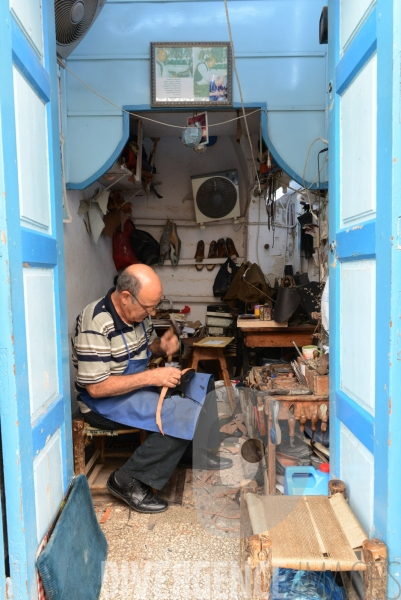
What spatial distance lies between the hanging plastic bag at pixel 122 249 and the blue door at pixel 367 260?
439 centimetres

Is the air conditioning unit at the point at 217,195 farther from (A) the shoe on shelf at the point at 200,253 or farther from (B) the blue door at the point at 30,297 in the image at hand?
(B) the blue door at the point at 30,297

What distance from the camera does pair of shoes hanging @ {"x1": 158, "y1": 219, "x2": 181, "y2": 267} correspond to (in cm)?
670

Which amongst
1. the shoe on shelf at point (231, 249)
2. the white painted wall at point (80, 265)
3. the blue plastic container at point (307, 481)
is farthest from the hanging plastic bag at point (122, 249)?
the blue plastic container at point (307, 481)

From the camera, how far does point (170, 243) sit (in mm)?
6738

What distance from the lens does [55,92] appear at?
224 cm

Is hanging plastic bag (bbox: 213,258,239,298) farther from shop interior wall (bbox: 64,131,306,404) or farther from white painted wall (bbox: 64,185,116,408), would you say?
white painted wall (bbox: 64,185,116,408)

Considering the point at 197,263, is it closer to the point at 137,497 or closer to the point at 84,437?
the point at 84,437

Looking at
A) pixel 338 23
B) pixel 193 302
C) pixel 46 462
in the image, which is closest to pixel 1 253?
pixel 46 462

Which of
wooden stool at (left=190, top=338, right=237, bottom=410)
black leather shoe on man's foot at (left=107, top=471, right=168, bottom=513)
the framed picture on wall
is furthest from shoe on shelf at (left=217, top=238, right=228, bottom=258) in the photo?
black leather shoe on man's foot at (left=107, top=471, right=168, bottom=513)

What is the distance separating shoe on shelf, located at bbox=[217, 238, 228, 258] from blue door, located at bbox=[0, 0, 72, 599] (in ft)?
15.1

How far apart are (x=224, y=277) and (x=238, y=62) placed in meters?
3.57

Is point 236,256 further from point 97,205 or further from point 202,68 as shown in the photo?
point 202,68

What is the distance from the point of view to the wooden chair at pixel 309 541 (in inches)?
62.0

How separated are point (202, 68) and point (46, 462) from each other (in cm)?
295
